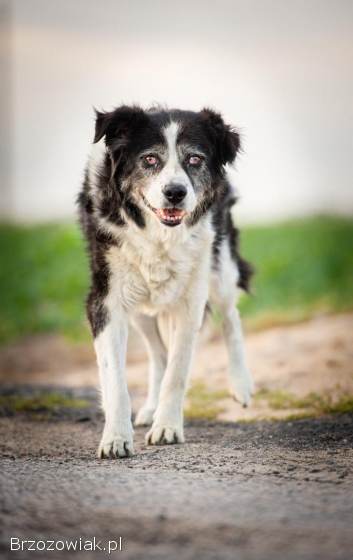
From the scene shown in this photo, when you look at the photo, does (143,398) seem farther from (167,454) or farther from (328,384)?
(167,454)

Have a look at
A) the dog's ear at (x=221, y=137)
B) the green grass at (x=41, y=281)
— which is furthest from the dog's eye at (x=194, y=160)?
the green grass at (x=41, y=281)

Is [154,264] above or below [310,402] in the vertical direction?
above

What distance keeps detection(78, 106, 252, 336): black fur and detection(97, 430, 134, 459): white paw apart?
2.88ft

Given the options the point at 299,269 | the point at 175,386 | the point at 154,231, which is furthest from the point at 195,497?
the point at 299,269

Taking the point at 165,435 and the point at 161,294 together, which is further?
the point at 161,294

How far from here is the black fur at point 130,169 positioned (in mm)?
6391

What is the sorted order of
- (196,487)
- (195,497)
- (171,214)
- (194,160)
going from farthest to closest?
(194,160) → (171,214) → (196,487) → (195,497)

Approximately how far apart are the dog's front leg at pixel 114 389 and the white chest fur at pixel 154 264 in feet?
0.73

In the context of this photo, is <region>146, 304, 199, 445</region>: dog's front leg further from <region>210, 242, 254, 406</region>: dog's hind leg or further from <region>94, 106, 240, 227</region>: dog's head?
<region>210, 242, 254, 406</region>: dog's hind leg

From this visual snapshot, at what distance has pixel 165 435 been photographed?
621cm

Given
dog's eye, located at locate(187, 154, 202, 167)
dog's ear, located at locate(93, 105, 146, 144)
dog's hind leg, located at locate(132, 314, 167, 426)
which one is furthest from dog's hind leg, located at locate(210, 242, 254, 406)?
dog's ear, located at locate(93, 105, 146, 144)

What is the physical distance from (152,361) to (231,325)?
2.64 feet

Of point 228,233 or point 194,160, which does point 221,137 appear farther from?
point 228,233

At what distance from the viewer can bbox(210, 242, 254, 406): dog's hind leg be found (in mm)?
7723
